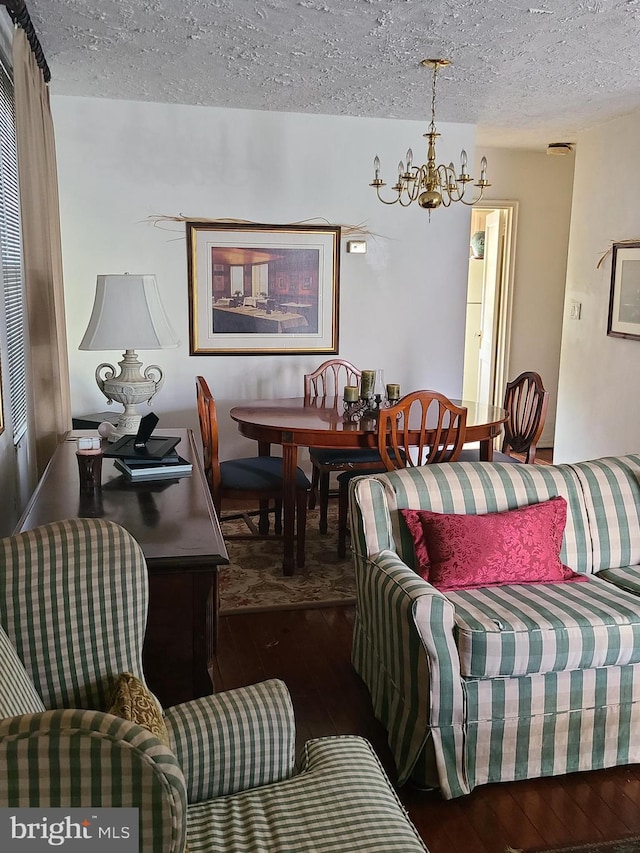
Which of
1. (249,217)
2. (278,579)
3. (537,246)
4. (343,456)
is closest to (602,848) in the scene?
(278,579)

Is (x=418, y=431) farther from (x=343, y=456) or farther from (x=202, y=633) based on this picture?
(x=202, y=633)

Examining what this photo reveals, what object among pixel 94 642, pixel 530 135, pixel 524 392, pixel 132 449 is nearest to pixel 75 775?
pixel 94 642

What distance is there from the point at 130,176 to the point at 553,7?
270 centimetres

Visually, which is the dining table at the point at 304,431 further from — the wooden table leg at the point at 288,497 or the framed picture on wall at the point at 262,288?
the framed picture on wall at the point at 262,288

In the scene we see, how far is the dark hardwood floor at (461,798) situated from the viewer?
2.02m

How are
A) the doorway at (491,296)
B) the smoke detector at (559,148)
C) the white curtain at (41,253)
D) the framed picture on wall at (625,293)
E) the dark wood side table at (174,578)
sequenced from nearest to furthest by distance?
the dark wood side table at (174,578) → the white curtain at (41,253) → the framed picture on wall at (625,293) → the smoke detector at (559,148) → the doorway at (491,296)

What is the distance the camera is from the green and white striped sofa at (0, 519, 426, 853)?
4.41ft

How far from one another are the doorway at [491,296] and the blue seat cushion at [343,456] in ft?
8.46

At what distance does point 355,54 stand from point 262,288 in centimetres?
174

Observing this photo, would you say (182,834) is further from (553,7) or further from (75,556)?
(553,7)

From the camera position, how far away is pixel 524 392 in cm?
441

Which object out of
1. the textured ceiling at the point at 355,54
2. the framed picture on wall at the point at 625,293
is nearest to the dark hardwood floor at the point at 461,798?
the textured ceiling at the point at 355,54

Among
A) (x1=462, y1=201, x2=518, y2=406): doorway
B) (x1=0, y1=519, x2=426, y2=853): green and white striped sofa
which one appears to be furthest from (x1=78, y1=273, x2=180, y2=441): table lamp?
(x1=462, y1=201, x2=518, y2=406): doorway

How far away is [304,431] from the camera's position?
3693mm
